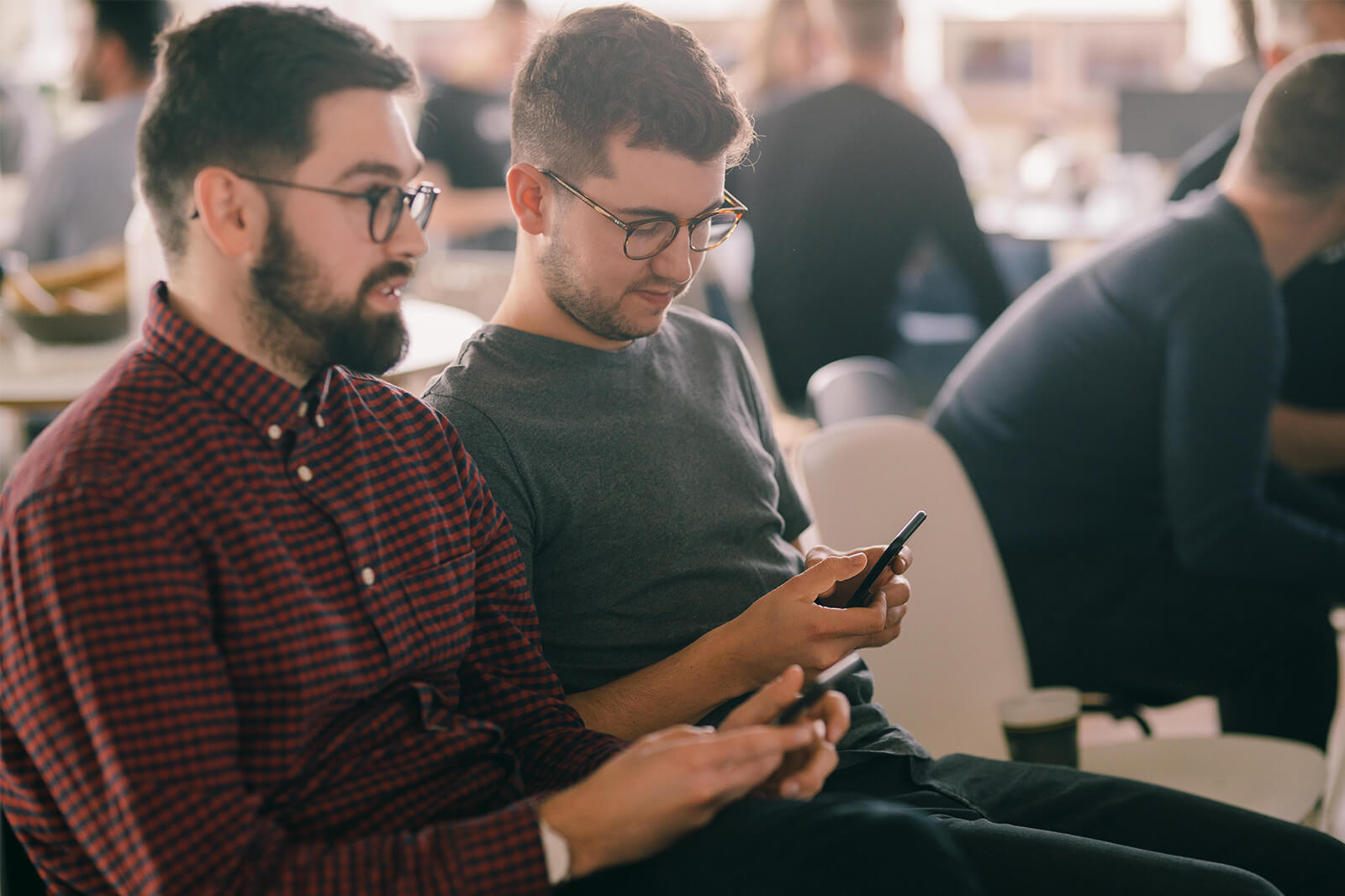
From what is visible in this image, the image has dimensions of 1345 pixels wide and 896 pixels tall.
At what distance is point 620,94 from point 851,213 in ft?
6.81

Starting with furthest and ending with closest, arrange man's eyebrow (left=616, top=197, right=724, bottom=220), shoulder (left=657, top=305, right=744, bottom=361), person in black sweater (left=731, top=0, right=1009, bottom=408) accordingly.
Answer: person in black sweater (left=731, top=0, right=1009, bottom=408)
shoulder (left=657, top=305, right=744, bottom=361)
man's eyebrow (left=616, top=197, right=724, bottom=220)

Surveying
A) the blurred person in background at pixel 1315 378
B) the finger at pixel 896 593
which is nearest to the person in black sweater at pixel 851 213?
the blurred person in background at pixel 1315 378

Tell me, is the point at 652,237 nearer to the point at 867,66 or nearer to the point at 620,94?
the point at 620,94

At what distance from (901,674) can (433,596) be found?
80 cm

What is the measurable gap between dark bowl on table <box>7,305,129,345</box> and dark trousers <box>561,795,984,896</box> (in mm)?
1816

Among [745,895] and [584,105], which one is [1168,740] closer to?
[745,895]

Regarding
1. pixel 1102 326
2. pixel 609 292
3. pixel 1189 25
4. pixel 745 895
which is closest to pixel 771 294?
pixel 1102 326

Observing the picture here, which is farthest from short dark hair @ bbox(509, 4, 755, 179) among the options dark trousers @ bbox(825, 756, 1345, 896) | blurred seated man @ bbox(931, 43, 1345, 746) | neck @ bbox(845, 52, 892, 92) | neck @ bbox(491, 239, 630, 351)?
neck @ bbox(845, 52, 892, 92)

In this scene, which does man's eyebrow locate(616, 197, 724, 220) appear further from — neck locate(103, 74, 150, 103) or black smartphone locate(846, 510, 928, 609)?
neck locate(103, 74, 150, 103)

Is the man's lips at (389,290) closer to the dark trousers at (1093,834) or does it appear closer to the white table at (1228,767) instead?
the dark trousers at (1093,834)

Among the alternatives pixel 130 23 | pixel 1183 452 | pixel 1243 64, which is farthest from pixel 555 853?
pixel 1243 64

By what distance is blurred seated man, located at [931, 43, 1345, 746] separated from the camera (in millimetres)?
1944

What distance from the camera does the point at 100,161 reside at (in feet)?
10.6

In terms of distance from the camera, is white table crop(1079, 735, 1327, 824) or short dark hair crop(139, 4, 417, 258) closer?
short dark hair crop(139, 4, 417, 258)
